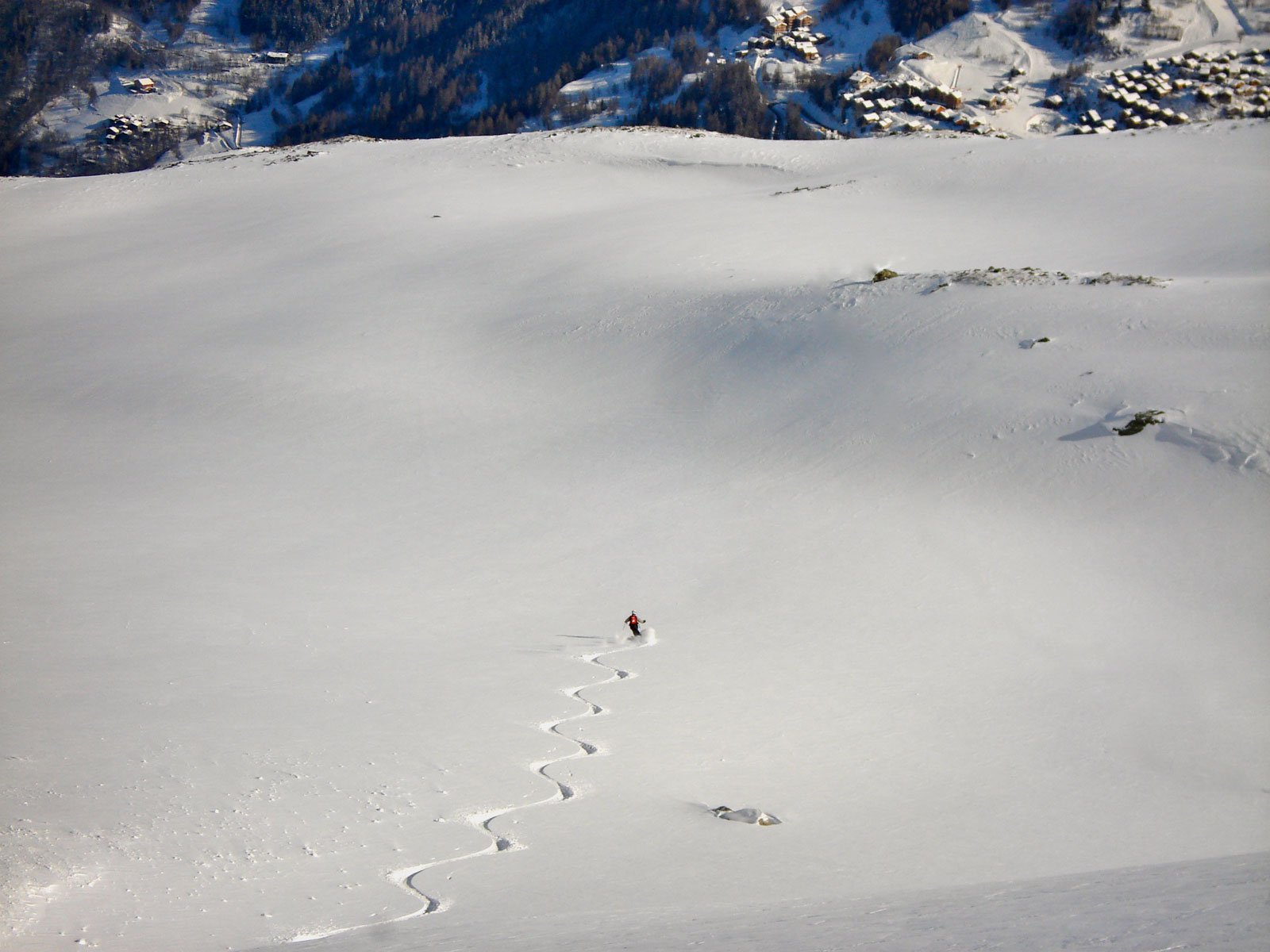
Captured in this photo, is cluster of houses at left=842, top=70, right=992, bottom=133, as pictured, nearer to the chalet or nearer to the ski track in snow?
the chalet

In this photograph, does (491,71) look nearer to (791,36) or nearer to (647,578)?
(791,36)

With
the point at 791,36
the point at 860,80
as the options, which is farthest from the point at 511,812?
the point at 791,36

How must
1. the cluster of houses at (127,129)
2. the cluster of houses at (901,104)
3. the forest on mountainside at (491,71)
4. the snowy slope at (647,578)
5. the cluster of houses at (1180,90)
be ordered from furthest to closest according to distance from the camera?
1. the cluster of houses at (127,129)
2. the forest on mountainside at (491,71)
3. the cluster of houses at (901,104)
4. the cluster of houses at (1180,90)
5. the snowy slope at (647,578)

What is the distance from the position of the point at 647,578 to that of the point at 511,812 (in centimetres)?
722

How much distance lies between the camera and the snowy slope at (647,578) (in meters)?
7.88

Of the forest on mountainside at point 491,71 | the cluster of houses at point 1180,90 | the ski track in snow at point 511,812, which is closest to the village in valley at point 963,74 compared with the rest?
the cluster of houses at point 1180,90

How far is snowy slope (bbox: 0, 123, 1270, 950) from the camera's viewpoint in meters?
7.88

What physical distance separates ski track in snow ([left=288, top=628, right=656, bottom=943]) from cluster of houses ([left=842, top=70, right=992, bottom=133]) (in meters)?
112

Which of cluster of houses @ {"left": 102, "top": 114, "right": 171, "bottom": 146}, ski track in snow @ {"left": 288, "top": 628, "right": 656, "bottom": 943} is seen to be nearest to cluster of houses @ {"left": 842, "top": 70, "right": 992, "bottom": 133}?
ski track in snow @ {"left": 288, "top": 628, "right": 656, "bottom": 943}

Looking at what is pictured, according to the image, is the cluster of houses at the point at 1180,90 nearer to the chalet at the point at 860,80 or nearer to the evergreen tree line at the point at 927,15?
the chalet at the point at 860,80

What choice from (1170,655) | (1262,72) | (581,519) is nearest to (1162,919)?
(1170,655)

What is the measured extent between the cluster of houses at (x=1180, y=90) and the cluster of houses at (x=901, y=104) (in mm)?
12703

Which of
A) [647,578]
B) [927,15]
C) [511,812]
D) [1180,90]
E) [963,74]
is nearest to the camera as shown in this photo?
[511,812]

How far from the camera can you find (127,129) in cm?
16750
